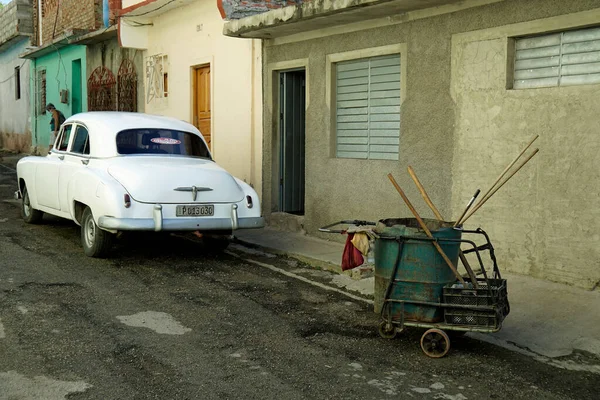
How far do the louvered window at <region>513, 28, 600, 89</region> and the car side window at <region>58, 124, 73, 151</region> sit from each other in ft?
19.5

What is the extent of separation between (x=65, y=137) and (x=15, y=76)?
2156cm

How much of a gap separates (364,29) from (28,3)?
21018 millimetres

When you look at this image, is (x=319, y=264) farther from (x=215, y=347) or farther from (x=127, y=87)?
(x=127, y=87)

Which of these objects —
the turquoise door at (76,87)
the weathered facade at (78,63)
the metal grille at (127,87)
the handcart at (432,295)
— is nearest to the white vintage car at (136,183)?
the handcart at (432,295)

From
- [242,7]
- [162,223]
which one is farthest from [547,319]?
[242,7]

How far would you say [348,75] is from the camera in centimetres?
1088

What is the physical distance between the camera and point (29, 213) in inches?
459

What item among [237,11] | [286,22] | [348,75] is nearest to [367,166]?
[348,75]

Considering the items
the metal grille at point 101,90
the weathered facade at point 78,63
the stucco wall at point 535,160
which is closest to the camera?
the stucco wall at point 535,160

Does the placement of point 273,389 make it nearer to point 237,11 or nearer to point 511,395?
point 511,395

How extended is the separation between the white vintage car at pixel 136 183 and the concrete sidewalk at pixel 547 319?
148 cm

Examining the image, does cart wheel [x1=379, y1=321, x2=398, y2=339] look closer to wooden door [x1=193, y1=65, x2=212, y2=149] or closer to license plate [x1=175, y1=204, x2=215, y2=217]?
license plate [x1=175, y1=204, x2=215, y2=217]

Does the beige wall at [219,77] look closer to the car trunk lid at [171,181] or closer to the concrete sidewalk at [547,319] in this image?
the car trunk lid at [171,181]

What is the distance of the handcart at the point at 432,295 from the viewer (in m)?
5.42
